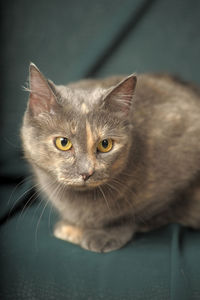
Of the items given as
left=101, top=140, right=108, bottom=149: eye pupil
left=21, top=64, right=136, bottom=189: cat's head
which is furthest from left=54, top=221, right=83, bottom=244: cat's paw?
left=101, top=140, right=108, bottom=149: eye pupil

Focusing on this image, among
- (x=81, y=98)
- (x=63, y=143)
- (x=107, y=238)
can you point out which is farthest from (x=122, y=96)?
(x=107, y=238)

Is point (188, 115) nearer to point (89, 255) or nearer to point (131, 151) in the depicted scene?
point (131, 151)

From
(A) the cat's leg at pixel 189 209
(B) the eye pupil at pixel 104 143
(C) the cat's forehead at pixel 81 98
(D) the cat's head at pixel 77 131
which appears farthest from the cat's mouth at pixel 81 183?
(A) the cat's leg at pixel 189 209

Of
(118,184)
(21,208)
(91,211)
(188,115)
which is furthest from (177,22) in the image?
(21,208)

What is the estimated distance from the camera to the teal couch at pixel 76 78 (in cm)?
117

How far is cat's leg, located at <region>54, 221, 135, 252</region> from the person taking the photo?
4.14ft

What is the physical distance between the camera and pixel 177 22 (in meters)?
1.68

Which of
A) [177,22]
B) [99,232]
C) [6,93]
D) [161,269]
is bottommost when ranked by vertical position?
[161,269]

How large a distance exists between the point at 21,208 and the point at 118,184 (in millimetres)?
447

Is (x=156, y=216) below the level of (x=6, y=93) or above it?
below

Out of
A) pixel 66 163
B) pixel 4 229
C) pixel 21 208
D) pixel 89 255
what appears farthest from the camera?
pixel 21 208

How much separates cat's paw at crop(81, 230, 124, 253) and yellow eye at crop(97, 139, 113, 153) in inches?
13.1

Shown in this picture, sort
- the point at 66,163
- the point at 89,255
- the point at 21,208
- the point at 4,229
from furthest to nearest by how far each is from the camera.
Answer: the point at 21,208 → the point at 4,229 → the point at 89,255 → the point at 66,163

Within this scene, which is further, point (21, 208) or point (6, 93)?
point (6, 93)
